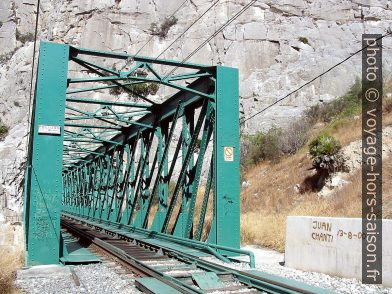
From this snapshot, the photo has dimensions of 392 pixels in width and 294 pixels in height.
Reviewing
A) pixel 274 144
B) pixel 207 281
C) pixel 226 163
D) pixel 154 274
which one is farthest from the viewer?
pixel 274 144

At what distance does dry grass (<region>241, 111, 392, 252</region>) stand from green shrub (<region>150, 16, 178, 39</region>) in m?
26.2

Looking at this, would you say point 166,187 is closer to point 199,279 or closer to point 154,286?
point 199,279

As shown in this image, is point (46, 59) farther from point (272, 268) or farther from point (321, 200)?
point (321, 200)

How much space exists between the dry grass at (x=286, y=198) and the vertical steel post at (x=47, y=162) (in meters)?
5.99

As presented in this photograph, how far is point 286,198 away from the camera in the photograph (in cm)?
1869

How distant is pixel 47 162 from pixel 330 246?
626cm

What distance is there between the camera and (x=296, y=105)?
37625 millimetres

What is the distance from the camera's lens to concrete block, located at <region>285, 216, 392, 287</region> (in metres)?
7.30

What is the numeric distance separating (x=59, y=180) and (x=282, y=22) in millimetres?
38074

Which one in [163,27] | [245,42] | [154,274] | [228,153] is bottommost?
[154,274]

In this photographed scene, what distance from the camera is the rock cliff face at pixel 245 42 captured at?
1512 inches

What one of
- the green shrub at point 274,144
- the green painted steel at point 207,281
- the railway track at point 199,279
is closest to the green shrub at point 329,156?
the green shrub at point 274,144

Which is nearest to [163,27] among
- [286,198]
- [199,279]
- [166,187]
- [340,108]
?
[340,108]

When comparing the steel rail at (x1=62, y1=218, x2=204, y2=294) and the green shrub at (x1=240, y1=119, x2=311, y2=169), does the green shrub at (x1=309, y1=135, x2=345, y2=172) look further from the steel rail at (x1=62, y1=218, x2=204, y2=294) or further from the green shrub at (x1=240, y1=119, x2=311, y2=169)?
the steel rail at (x1=62, y1=218, x2=204, y2=294)
